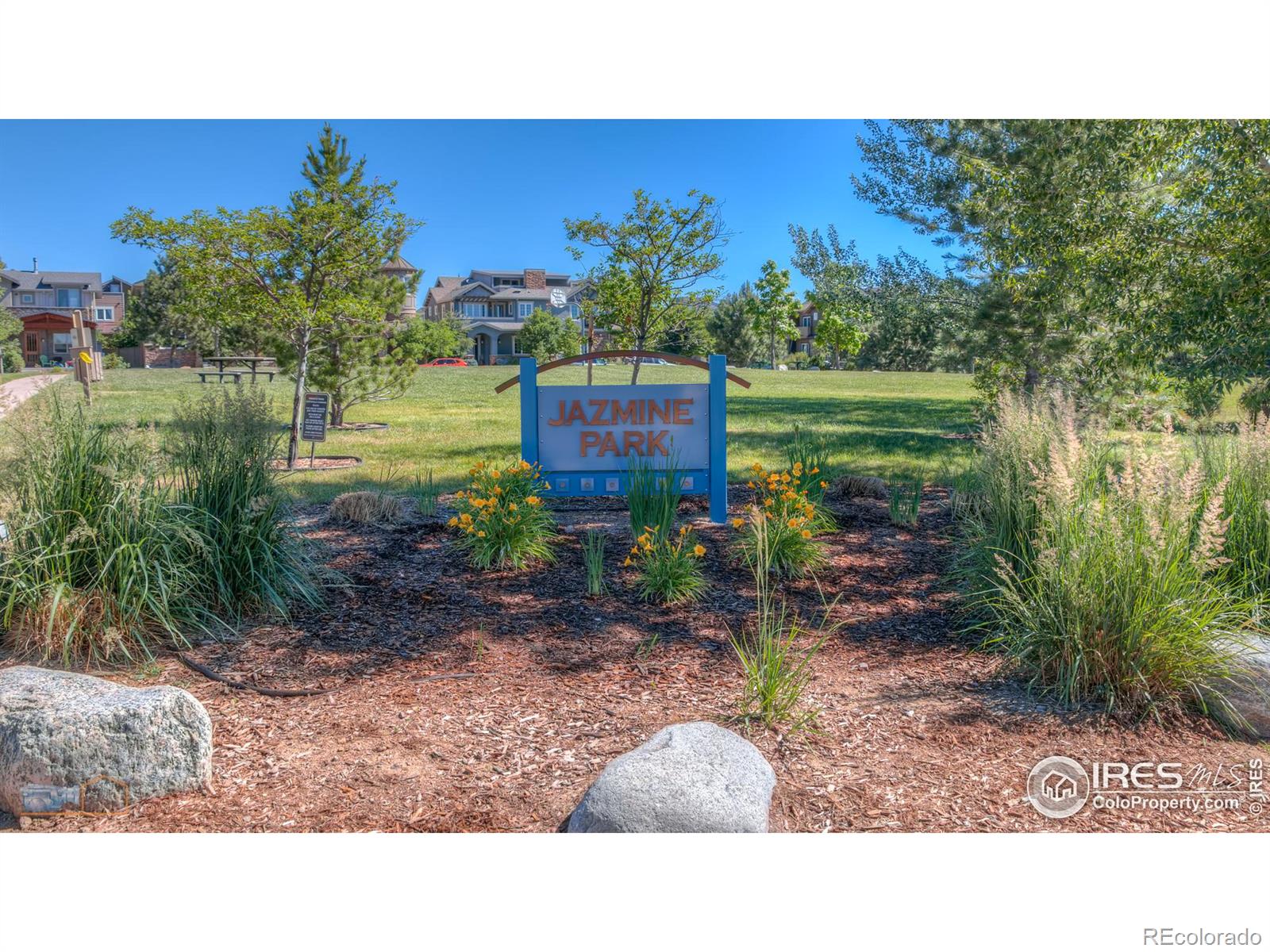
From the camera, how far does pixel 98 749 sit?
9.29ft

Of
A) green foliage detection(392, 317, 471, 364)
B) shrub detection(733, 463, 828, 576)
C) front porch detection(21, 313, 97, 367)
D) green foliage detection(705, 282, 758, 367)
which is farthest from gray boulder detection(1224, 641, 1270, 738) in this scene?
green foliage detection(705, 282, 758, 367)

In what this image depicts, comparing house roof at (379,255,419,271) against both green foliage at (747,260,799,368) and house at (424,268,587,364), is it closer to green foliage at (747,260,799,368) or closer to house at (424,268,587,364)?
green foliage at (747,260,799,368)

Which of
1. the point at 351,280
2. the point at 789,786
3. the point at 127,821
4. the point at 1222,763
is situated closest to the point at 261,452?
the point at 127,821

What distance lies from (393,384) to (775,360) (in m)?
29.8

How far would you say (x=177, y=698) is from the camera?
9.68ft

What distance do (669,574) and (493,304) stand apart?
52.4 m

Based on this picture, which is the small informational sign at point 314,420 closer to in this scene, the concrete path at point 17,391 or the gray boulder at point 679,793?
the concrete path at point 17,391

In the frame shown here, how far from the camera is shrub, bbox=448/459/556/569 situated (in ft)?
17.6

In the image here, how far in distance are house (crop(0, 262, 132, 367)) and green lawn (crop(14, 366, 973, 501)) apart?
15.7 ft

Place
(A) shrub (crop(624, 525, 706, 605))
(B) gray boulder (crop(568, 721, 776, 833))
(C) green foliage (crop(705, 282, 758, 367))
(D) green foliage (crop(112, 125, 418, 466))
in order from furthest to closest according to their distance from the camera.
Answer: (C) green foliage (crop(705, 282, 758, 367)), (D) green foliage (crop(112, 125, 418, 466)), (A) shrub (crop(624, 525, 706, 605)), (B) gray boulder (crop(568, 721, 776, 833))

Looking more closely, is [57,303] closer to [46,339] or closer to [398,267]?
[46,339]

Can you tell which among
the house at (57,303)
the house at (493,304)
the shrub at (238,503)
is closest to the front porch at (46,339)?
the house at (57,303)

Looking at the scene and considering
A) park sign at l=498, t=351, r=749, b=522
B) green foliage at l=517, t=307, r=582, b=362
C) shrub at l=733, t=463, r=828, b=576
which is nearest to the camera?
shrub at l=733, t=463, r=828, b=576

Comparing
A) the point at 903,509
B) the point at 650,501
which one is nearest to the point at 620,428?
the point at 650,501
